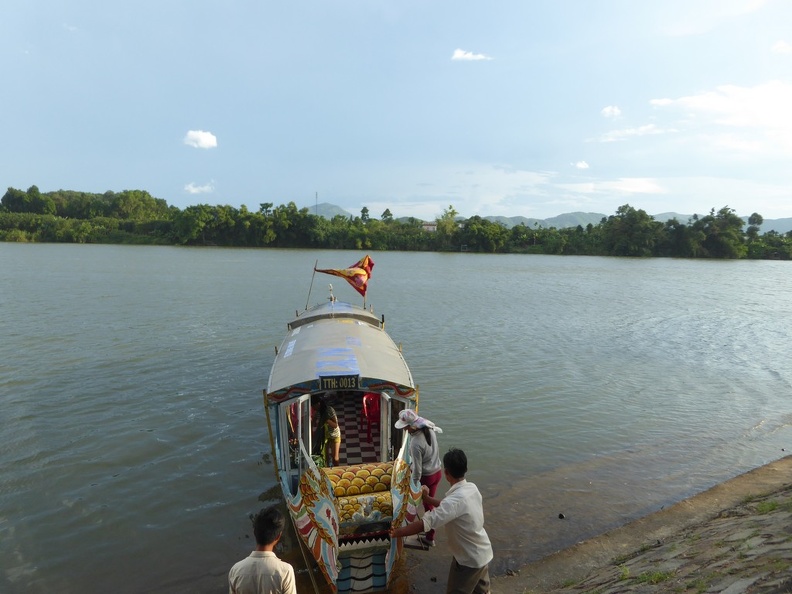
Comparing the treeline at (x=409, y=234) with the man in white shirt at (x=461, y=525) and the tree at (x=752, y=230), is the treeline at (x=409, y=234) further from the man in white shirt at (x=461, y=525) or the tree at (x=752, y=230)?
the man in white shirt at (x=461, y=525)

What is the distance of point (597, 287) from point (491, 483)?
127ft

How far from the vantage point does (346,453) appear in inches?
404

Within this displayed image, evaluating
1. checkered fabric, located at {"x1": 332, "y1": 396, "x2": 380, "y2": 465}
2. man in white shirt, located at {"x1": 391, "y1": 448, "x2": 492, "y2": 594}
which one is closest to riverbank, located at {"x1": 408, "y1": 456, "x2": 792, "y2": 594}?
man in white shirt, located at {"x1": 391, "y1": 448, "x2": 492, "y2": 594}

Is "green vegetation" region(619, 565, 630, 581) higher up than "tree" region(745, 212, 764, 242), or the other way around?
"tree" region(745, 212, 764, 242)

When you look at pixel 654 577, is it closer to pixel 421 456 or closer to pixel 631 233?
pixel 421 456

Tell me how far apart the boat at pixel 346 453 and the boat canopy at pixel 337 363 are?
0.05 feet

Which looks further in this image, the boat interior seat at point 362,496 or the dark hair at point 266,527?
the boat interior seat at point 362,496

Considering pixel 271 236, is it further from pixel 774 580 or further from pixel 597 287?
pixel 774 580

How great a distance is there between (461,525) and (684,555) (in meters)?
3.27

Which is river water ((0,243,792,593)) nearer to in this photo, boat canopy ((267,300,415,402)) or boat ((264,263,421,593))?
boat ((264,263,421,593))

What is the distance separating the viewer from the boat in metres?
6.63

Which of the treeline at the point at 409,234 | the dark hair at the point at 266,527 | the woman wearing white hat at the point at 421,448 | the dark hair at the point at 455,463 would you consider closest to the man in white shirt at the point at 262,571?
the dark hair at the point at 266,527

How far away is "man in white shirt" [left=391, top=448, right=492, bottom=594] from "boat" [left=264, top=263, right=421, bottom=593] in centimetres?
153

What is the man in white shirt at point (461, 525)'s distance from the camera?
476 centimetres
